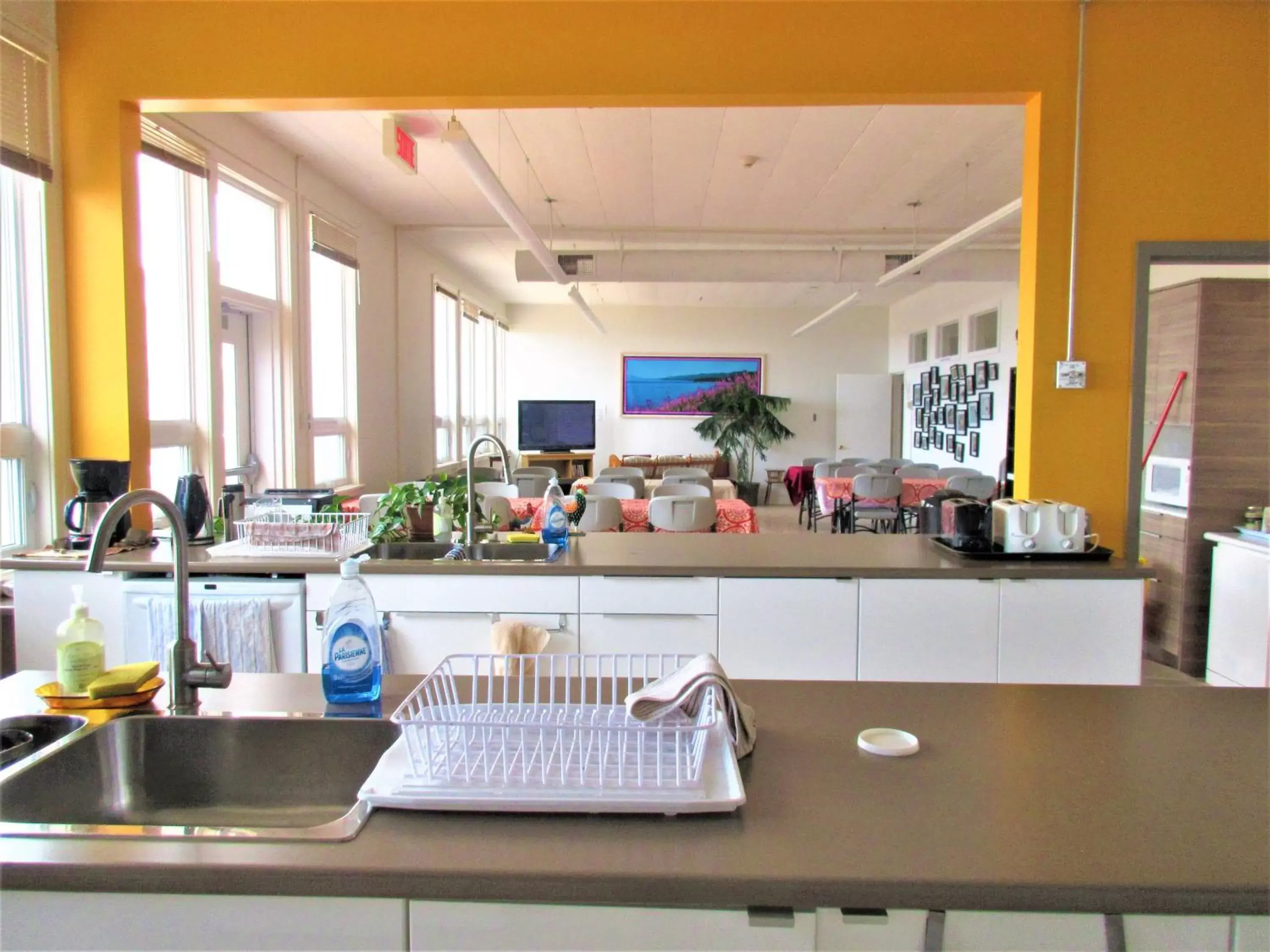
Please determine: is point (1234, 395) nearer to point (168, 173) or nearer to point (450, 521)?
point (450, 521)

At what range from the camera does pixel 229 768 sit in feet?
4.35

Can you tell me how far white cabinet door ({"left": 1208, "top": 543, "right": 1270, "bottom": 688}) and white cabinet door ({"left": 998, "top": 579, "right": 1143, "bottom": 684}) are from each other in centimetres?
133

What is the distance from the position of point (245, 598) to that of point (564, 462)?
8789 mm

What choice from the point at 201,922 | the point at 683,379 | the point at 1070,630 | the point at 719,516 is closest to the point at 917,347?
the point at 683,379

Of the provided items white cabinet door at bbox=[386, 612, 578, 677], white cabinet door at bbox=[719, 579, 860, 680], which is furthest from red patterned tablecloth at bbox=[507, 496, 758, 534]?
white cabinet door at bbox=[719, 579, 860, 680]

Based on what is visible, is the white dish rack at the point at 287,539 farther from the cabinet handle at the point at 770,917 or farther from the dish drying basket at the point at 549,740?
the cabinet handle at the point at 770,917

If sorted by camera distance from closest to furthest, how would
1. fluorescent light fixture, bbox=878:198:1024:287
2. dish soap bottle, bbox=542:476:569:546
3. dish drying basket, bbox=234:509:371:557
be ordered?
dish drying basket, bbox=234:509:371:557 → dish soap bottle, bbox=542:476:569:546 → fluorescent light fixture, bbox=878:198:1024:287

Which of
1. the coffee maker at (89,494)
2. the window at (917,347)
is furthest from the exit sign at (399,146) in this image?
the window at (917,347)

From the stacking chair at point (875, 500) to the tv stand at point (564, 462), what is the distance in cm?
441

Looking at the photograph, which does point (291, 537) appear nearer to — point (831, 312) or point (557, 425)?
point (831, 312)

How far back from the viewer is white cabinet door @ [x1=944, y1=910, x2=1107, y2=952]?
881mm

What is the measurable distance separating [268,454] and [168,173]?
178 centimetres

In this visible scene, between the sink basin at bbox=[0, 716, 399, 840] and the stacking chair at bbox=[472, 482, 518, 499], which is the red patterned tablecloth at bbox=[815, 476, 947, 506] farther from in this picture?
the sink basin at bbox=[0, 716, 399, 840]

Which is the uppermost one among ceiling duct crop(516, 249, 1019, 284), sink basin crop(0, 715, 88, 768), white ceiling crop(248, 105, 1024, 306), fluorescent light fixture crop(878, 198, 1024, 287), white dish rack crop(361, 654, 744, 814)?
white ceiling crop(248, 105, 1024, 306)
